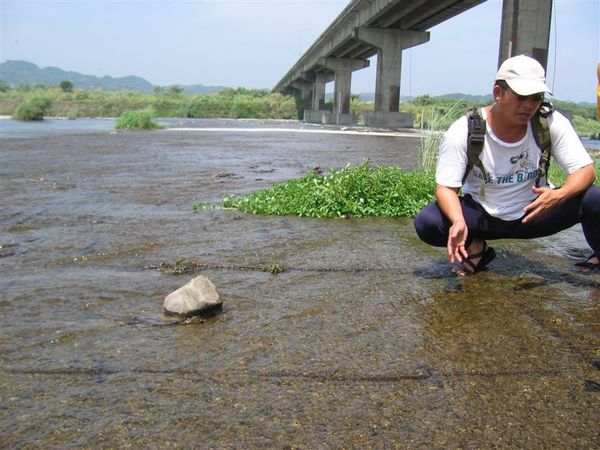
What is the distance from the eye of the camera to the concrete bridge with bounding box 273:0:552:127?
1802 cm

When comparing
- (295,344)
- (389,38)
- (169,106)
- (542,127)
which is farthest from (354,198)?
(169,106)

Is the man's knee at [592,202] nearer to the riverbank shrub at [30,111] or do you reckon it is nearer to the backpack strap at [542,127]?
the backpack strap at [542,127]

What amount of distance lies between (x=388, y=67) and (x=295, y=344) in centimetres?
3719

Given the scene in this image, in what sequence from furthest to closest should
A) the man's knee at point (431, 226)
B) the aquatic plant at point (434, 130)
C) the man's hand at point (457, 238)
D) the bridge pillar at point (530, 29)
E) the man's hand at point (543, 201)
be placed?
the bridge pillar at point (530, 29) → the aquatic plant at point (434, 130) → the man's knee at point (431, 226) → the man's hand at point (543, 201) → the man's hand at point (457, 238)

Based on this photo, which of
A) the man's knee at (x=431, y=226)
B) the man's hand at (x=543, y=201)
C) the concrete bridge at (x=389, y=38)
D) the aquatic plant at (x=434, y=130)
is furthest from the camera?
the concrete bridge at (x=389, y=38)

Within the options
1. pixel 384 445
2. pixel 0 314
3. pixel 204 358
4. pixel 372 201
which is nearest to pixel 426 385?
pixel 384 445

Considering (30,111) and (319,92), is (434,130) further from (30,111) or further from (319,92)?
(319,92)

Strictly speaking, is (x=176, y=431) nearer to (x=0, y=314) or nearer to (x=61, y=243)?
(x=0, y=314)

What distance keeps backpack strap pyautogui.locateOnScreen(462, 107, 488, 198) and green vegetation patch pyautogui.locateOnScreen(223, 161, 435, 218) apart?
7.61ft

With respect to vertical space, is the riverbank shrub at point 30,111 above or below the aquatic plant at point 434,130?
above

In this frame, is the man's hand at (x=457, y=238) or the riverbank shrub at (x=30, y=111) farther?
the riverbank shrub at (x=30, y=111)

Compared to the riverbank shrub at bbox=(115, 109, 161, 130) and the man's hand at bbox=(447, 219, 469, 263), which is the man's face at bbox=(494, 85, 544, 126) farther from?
the riverbank shrub at bbox=(115, 109, 161, 130)

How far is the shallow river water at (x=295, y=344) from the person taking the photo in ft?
5.76

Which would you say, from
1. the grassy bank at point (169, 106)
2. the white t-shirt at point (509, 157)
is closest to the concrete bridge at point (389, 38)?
the grassy bank at point (169, 106)
